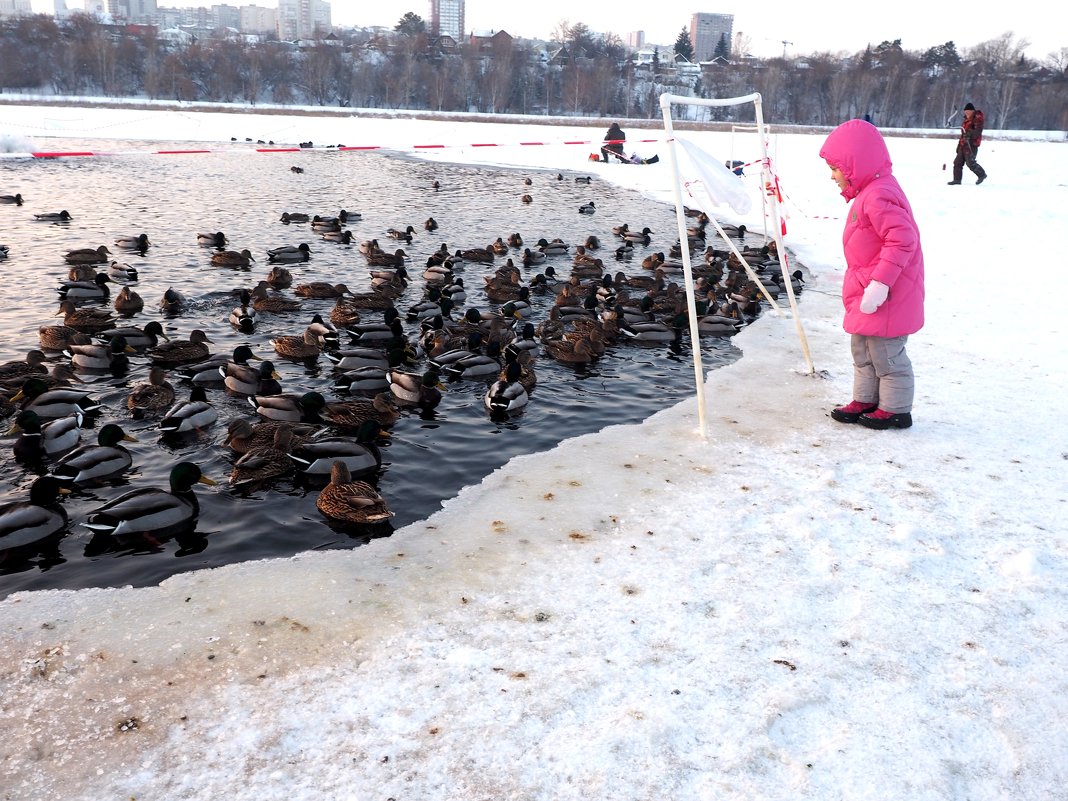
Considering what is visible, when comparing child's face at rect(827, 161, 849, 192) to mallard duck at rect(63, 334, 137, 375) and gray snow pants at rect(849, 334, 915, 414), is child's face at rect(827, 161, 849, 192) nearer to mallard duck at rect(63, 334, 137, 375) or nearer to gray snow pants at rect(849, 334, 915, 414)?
gray snow pants at rect(849, 334, 915, 414)

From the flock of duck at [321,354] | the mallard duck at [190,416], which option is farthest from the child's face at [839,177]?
the mallard duck at [190,416]

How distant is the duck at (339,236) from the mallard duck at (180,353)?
896 cm

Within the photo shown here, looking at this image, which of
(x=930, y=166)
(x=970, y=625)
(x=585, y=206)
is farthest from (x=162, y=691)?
(x=930, y=166)

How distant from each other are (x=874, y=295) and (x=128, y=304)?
10.4 metres

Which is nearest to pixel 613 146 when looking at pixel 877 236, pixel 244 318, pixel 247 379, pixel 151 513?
pixel 244 318

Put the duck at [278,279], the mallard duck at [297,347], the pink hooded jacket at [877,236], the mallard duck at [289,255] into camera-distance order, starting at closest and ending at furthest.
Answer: the pink hooded jacket at [877,236], the mallard duck at [297,347], the duck at [278,279], the mallard duck at [289,255]

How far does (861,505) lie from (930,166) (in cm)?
2719

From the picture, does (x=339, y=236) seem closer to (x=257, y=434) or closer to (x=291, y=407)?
(x=291, y=407)

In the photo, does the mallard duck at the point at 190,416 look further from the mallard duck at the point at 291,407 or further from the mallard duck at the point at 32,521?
the mallard duck at the point at 32,521

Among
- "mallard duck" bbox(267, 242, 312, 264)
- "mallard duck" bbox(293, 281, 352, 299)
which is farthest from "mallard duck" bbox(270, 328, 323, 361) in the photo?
"mallard duck" bbox(267, 242, 312, 264)

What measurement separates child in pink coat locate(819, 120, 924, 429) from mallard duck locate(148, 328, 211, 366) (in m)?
7.29

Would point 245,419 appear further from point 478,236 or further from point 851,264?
point 478,236

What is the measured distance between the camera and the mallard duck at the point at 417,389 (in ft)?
28.0

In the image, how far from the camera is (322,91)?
333ft
